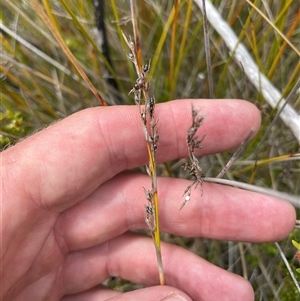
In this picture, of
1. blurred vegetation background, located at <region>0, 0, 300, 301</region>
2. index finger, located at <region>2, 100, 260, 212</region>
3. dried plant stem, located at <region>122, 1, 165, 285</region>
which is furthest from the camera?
blurred vegetation background, located at <region>0, 0, 300, 301</region>

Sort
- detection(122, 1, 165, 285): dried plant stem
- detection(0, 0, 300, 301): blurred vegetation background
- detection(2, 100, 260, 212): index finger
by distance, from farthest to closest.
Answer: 1. detection(0, 0, 300, 301): blurred vegetation background
2. detection(2, 100, 260, 212): index finger
3. detection(122, 1, 165, 285): dried plant stem

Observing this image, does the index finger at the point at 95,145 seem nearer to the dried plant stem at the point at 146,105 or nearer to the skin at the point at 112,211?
the skin at the point at 112,211

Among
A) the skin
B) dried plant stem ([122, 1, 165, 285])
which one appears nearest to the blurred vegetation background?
the skin

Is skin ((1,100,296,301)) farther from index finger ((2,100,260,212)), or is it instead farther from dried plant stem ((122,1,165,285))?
dried plant stem ((122,1,165,285))

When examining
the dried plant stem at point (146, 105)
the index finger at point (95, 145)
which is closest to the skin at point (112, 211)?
the index finger at point (95, 145)

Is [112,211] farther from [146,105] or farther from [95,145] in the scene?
[146,105]

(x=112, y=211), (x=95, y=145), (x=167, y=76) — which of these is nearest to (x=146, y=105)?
(x=95, y=145)
